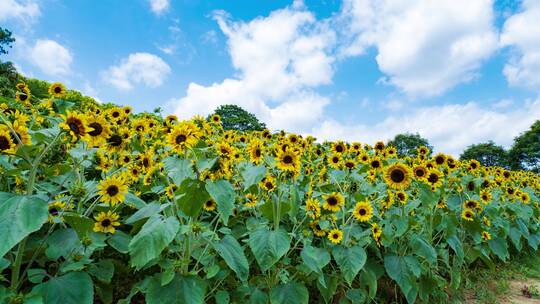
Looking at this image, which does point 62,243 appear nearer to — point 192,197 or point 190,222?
point 190,222

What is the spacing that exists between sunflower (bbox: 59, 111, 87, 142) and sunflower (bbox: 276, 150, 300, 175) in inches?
65.8

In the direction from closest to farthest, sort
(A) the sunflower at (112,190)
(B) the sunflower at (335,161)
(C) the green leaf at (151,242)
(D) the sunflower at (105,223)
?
1. (C) the green leaf at (151,242)
2. (A) the sunflower at (112,190)
3. (D) the sunflower at (105,223)
4. (B) the sunflower at (335,161)

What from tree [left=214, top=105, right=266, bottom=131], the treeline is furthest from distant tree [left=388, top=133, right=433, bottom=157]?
tree [left=214, top=105, right=266, bottom=131]

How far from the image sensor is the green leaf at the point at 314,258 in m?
3.04

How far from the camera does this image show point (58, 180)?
10.2ft

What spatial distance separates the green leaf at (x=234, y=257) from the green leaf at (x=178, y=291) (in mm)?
265

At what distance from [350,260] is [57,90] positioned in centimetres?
469

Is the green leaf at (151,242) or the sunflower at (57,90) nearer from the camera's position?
the green leaf at (151,242)

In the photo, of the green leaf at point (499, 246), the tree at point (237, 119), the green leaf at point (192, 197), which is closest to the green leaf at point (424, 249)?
the green leaf at point (499, 246)

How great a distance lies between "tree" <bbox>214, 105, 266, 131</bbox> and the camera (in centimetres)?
3062

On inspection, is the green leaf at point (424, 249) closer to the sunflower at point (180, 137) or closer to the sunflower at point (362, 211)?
the sunflower at point (362, 211)

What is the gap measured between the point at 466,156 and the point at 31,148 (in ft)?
208

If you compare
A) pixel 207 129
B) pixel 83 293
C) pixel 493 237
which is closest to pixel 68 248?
pixel 83 293

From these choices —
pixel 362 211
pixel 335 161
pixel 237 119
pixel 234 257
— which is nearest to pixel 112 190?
pixel 234 257
